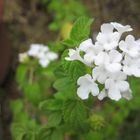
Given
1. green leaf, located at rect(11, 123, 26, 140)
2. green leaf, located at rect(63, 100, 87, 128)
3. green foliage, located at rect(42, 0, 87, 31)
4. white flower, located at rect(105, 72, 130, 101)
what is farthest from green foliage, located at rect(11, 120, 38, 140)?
green foliage, located at rect(42, 0, 87, 31)

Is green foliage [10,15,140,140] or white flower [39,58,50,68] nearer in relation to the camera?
green foliage [10,15,140,140]

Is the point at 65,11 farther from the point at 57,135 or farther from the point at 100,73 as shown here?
the point at 100,73

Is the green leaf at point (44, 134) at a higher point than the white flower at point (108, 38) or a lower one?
lower

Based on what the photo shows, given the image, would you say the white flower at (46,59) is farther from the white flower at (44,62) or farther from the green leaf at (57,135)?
the green leaf at (57,135)

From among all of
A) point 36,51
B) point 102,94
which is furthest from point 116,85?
point 36,51

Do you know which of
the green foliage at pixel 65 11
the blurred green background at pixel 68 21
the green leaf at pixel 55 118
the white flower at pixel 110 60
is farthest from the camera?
the green foliage at pixel 65 11

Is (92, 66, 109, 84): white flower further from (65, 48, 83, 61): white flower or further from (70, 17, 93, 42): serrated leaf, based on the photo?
(70, 17, 93, 42): serrated leaf

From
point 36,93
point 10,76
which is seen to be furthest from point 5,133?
point 36,93

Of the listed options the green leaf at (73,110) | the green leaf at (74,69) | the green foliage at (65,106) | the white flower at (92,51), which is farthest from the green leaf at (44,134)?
the white flower at (92,51)
